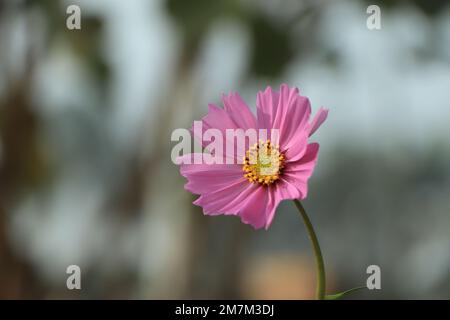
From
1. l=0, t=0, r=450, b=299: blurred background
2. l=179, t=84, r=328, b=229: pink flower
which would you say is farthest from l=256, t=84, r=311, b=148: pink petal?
l=0, t=0, r=450, b=299: blurred background

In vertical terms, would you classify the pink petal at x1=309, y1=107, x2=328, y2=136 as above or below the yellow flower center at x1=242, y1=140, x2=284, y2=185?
above

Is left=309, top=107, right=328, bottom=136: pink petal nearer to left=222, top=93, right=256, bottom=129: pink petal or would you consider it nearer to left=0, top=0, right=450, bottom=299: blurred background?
left=222, top=93, right=256, bottom=129: pink petal

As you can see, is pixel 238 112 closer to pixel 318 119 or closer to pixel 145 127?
pixel 318 119

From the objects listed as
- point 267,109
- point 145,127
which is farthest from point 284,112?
point 145,127

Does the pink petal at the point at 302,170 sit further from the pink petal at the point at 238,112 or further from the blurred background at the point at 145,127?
the blurred background at the point at 145,127
